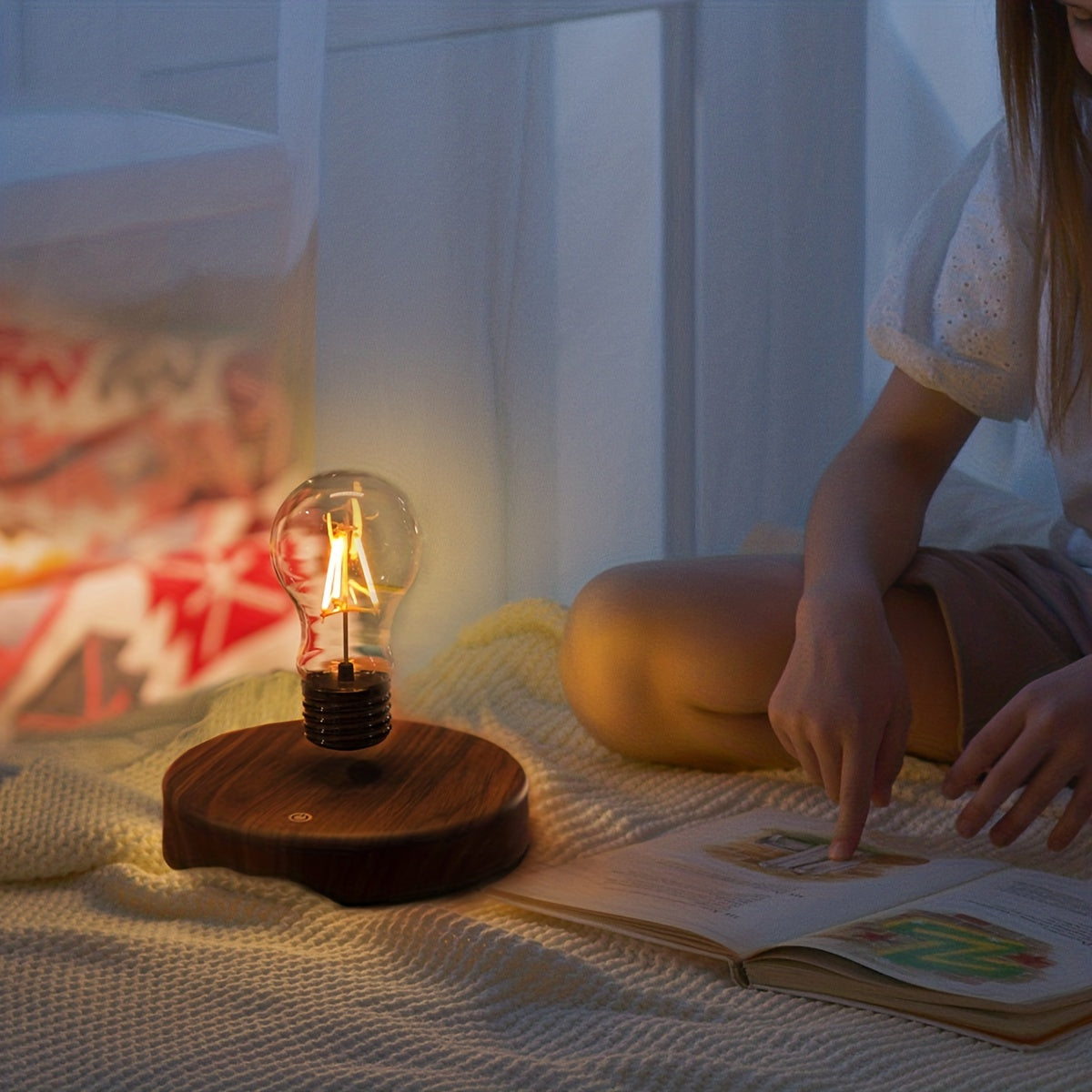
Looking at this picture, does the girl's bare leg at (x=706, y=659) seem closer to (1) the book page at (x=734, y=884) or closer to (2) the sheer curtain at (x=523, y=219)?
(1) the book page at (x=734, y=884)

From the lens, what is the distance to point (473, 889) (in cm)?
90

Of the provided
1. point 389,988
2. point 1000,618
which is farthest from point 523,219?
point 389,988

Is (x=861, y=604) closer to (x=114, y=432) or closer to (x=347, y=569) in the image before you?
(x=347, y=569)

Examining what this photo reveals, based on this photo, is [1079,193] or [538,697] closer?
[1079,193]

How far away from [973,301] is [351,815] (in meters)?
0.60

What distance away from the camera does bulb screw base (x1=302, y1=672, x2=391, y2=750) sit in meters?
0.95

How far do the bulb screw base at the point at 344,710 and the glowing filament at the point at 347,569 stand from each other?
0.05m

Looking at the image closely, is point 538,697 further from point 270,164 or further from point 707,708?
point 270,164

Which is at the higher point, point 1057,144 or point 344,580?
point 1057,144

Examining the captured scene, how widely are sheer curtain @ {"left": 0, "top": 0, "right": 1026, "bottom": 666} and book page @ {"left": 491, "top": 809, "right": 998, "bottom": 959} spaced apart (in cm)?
54

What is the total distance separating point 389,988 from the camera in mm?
765

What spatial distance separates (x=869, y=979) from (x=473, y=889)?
0.27 metres

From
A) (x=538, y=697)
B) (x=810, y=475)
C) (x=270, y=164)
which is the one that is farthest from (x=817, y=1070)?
(x=810, y=475)

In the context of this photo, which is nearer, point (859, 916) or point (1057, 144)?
point (859, 916)
